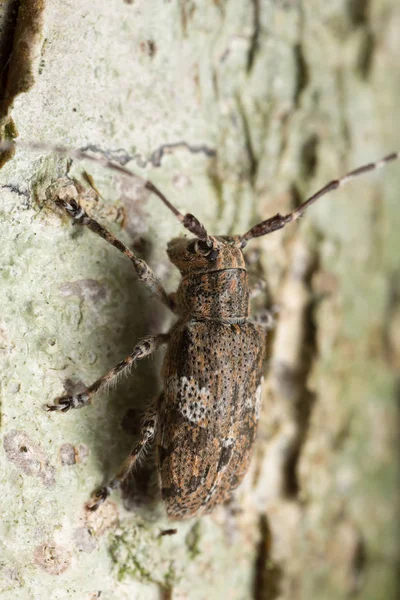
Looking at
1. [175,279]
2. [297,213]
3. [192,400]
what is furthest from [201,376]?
[297,213]

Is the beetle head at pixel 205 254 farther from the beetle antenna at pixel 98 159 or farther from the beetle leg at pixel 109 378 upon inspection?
the beetle leg at pixel 109 378

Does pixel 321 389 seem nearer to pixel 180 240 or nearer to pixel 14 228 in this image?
pixel 180 240

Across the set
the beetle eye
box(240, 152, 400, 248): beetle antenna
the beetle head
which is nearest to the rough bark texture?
the beetle head

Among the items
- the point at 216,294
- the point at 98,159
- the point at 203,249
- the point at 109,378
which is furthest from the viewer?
the point at 216,294

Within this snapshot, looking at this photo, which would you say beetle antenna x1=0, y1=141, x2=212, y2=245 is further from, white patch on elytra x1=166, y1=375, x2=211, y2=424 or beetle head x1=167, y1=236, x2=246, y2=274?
white patch on elytra x1=166, y1=375, x2=211, y2=424

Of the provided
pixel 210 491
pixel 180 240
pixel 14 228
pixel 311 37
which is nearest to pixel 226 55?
pixel 311 37

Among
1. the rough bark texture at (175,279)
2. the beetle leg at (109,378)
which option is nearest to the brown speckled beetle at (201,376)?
the beetle leg at (109,378)

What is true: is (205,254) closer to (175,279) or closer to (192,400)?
(175,279)

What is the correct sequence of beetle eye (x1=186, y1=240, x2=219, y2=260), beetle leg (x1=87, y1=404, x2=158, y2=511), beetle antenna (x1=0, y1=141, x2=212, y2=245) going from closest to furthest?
beetle antenna (x1=0, y1=141, x2=212, y2=245) < beetle leg (x1=87, y1=404, x2=158, y2=511) < beetle eye (x1=186, y1=240, x2=219, y2=260)
